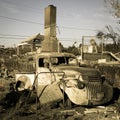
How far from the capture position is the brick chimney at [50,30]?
101 ft

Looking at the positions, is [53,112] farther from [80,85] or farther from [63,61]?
[63,61]

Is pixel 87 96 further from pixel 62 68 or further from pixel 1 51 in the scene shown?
pixel 1 51

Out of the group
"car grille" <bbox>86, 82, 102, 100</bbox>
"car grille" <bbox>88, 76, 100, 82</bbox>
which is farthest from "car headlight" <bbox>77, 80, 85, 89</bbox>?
"car grille" <bbox>88, 76, 100, 82</bbox>

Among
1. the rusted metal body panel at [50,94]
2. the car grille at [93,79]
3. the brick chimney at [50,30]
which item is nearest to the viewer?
the rusted metal body panel at [50,94]

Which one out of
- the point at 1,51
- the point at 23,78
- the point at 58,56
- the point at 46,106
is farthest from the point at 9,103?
the point at 1,51

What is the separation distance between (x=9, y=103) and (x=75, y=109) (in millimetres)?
2468

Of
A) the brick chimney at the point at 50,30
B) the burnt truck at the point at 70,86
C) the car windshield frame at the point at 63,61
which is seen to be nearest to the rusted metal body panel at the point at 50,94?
the burnt truck at the point at 70,86

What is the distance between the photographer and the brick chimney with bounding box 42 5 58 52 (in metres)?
30.7

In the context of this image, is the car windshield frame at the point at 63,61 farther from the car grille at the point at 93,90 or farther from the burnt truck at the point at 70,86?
the car grille at the point at 93,90

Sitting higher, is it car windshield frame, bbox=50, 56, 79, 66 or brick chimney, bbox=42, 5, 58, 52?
brick chimney, bbox=42, 5, 58, 52

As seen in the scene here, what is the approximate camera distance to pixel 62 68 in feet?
32.8

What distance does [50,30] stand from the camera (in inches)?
1280

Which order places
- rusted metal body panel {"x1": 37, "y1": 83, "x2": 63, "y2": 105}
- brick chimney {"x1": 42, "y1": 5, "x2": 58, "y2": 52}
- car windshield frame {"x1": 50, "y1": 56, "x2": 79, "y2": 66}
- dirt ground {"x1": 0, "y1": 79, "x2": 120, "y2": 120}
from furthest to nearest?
brick chimney {"x1": 42, "y1": 5, "x2": 58, "y2": 52} → car windshield frame {"x1": 50, "y1": 56, "x2": 79, "y2": 66} → rusted metal body panel {"x1": 37, "y1": 83, "x2": 63, "y2": 105} → dirt ground {"x1": 0, "y1": 79, "x2": 120, "y2": 120}

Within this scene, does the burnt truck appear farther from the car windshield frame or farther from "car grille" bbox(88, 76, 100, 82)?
the car windshield frame
